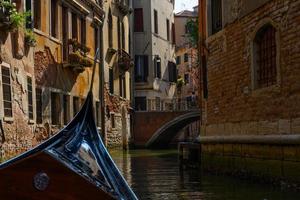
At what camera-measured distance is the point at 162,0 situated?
33.6 metres

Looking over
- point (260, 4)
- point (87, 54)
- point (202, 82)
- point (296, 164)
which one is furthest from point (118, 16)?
point (296, 164)

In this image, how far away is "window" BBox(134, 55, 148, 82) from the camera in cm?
3086

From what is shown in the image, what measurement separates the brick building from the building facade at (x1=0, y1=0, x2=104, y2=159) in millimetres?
3705

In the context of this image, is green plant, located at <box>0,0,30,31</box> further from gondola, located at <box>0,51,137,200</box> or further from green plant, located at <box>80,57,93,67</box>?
gondola, located at <box>0,51,137,200</box>

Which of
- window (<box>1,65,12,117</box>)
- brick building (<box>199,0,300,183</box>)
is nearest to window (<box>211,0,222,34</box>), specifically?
brick building (<box>199,0,300,183</box>)

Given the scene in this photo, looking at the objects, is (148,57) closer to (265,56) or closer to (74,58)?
(74,58)

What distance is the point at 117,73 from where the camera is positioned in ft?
81.1

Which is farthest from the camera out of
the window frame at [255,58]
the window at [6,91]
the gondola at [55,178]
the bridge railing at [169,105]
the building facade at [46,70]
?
the bridge railing at [169,105]

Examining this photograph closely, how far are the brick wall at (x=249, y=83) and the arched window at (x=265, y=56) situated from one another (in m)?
0.14

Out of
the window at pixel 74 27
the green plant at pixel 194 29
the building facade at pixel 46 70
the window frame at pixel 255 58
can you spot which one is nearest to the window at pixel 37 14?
the building facade at pixel 46 70

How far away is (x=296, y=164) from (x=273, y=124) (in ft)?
3.24

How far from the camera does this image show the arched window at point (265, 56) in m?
9.60

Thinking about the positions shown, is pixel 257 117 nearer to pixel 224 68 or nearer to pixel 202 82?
pixel 224 68

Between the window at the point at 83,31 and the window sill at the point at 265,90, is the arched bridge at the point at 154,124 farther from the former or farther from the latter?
the window sill at the point at 265,90
